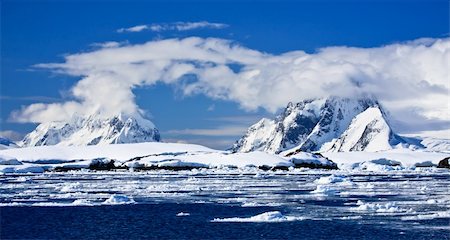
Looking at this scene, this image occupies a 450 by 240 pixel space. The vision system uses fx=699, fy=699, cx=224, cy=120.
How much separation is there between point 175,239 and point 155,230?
3.66m

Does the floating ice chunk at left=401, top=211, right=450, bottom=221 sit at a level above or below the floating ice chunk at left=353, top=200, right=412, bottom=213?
below

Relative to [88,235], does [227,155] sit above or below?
above

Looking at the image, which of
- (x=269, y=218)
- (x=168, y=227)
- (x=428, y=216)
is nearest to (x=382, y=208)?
(x=428, y=216)

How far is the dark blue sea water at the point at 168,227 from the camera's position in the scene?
1233 inches

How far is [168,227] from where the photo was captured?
35.0m

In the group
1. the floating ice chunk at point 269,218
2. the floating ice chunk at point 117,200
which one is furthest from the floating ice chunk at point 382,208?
the floating ice chunk at point 117,200

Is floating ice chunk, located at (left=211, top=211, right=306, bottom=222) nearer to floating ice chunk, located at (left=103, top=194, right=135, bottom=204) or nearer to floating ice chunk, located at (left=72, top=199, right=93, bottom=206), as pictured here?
floating ice chunk, located at (left=103, top=194, right=135, bottom=204)

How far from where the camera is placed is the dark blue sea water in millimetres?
31311

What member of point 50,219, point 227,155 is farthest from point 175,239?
point 227,155

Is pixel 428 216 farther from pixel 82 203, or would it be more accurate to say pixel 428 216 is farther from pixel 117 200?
pixel 82 203

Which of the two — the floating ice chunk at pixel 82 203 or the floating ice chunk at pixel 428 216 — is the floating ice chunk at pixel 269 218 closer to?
the floating ice chunk at pixel 428 216

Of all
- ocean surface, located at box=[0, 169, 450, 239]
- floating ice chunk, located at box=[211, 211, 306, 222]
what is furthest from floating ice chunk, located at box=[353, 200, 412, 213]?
floating ice chunk, located at box=[211, 211, 306, 222]

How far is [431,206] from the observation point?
43688 mm

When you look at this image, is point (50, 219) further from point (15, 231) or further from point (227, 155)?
point (227, 155)
